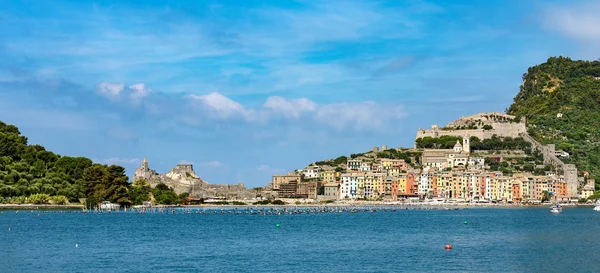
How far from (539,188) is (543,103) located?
4674 cm

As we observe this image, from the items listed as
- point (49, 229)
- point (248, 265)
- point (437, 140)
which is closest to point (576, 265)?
point (248, 265)

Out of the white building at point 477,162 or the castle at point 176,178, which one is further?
the white building at point 477,162

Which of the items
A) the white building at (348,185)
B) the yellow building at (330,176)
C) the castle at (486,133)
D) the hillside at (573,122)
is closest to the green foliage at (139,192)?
the white building at (348,185)

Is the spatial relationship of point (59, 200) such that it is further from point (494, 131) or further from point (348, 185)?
point (494, 131)

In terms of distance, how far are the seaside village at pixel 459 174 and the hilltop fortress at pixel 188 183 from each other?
279 inches

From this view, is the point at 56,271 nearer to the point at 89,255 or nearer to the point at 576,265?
the point at 89,255

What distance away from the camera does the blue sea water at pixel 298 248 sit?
44.9m

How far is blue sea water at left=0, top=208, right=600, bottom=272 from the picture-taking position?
44906 mm

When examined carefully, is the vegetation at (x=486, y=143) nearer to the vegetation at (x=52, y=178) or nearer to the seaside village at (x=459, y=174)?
the seaside village at (x=459, y=174)

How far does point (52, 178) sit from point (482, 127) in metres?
96.0

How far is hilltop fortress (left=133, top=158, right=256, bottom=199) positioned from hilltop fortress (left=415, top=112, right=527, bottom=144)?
48963 millimetres

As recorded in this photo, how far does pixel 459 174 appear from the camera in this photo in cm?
15900

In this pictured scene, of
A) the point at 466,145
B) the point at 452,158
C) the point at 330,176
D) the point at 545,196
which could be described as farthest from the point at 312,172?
the point at 545,196

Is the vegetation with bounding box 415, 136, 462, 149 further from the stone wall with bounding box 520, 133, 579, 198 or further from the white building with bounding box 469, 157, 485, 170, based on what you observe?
the stone wall with bounding box 520, 133, 579, 198
